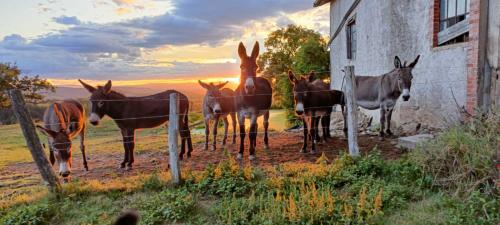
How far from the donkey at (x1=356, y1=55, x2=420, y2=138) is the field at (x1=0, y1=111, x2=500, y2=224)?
91.7 inches

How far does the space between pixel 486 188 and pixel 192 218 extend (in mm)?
3601

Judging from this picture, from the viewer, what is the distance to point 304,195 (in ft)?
14.1

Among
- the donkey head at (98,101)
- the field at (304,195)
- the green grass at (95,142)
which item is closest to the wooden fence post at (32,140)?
the field at (304,195)

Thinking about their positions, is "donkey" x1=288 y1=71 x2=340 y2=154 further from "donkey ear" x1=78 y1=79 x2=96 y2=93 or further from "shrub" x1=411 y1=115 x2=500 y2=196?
"donkey ear" x1=78 y1=79 x2=96 y2=93

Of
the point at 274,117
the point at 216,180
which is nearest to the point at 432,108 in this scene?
the point at 216,180

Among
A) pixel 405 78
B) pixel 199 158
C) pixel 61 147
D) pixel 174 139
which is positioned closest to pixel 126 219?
pixel 174 139

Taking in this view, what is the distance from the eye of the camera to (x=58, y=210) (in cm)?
455

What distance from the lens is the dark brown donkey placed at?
6.31 meters

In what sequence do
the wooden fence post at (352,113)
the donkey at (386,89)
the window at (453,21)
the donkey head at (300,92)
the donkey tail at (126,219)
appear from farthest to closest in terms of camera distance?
the donkey at (386,89) < the window at (453,21) < the donkey head at (300,92) < the wooden fence post at (352,113) < the donkey tail at (126,219)

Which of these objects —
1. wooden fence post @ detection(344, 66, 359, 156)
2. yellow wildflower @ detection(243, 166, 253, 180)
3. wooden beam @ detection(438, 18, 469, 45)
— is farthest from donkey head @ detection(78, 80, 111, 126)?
wooden beam @ detection(438, 18, 469, 45)

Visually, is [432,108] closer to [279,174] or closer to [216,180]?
[279,174]

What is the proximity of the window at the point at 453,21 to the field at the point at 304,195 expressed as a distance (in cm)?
282

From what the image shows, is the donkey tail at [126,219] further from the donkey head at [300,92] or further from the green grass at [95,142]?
the green grass at [95,142]

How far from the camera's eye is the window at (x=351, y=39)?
12.8m
